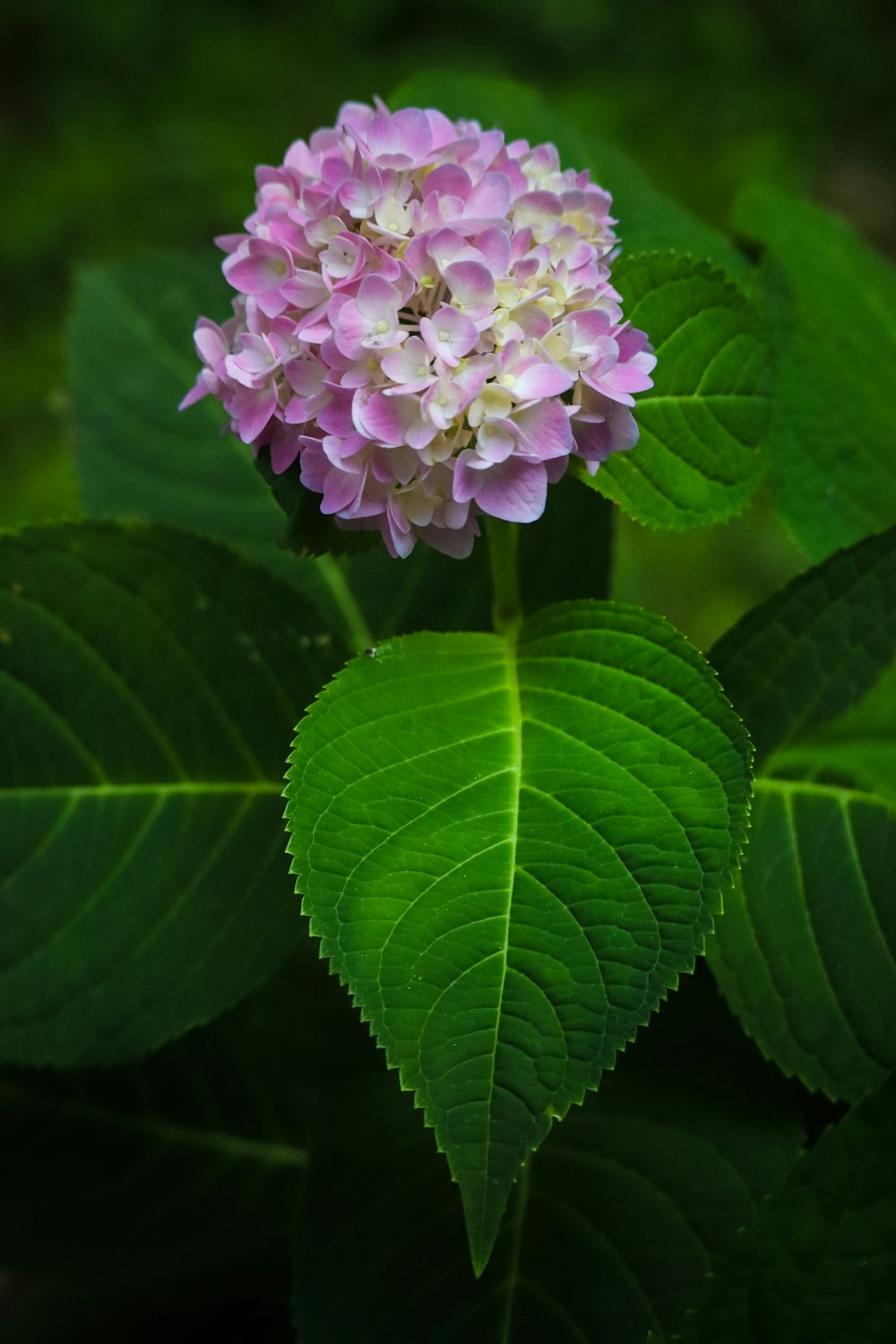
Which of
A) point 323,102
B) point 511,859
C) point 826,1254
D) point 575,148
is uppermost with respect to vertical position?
point 323,102

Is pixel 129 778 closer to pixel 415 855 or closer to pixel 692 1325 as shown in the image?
pixel 415 855

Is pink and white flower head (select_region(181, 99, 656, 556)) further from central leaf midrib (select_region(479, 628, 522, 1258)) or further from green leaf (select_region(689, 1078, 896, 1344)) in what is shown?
green leaf (select_region(689, 1078, 896, 1344))

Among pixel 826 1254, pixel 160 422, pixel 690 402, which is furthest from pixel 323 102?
pixel 826 1254

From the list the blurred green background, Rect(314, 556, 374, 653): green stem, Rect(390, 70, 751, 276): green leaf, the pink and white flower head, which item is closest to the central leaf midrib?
the pink and white flower head

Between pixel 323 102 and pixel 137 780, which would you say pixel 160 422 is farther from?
pixel 323 102

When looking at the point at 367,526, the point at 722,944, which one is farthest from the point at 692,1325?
the point at 367,526

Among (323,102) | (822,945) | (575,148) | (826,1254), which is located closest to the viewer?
A: (826,1254)
